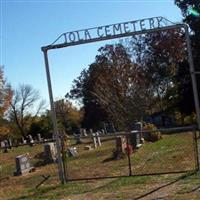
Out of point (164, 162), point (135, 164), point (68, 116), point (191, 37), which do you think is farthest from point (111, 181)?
point (68, 116)

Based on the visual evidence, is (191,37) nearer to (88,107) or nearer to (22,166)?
(22,166)


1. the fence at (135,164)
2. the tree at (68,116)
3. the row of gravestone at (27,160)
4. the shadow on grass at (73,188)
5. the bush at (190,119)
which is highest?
the tree at (68,116)

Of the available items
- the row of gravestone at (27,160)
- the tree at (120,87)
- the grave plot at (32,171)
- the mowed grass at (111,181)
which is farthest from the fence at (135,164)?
the tree at (120,87)

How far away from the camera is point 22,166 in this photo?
19.5 m

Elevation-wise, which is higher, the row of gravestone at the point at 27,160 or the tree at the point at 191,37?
the tree at the point at 191,37

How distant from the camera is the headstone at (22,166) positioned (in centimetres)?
1925

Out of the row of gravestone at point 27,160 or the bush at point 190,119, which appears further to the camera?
the bush at point 190,119

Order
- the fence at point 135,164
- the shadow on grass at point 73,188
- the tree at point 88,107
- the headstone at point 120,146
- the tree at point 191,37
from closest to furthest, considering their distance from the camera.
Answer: the shadow on grass at point 73,188 → the fence at point 135,164 → the headstone at point 120,146 → the tree at point 191,37 → the tree at point 88,107

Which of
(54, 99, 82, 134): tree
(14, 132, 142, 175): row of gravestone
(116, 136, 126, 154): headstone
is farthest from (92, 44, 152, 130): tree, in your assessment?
(54, 99, 82, 134): tree

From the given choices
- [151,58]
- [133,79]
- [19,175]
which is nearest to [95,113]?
[151,58]

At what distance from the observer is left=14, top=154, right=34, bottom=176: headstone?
63.2 ft

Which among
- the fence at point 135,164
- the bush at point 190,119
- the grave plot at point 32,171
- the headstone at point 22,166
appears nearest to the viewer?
the fence at point 135,164

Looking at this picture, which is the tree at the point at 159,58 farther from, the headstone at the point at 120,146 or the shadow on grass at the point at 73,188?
the shadow on grass at the point at 73,188

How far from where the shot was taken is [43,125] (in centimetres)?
6888
